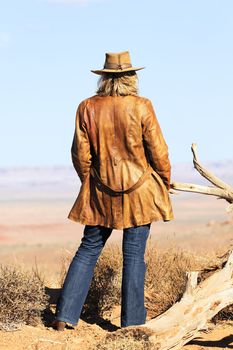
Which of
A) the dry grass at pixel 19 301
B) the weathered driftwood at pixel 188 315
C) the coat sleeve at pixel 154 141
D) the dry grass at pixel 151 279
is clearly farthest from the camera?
the dry grass at pixel 151 279

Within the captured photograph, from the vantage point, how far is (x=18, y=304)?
304 inches

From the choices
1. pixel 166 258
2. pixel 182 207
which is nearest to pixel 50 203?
pixel 182 207

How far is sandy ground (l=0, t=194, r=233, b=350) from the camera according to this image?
7402 mm

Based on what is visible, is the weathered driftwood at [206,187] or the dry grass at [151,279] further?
the dry grass at [151,279]

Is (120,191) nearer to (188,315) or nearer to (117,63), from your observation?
(117,63)

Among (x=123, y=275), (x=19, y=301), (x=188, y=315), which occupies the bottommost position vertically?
(x=19, y=301)

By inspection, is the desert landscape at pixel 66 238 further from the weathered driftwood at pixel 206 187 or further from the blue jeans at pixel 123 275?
the weathered driftwood at pixel 206 187

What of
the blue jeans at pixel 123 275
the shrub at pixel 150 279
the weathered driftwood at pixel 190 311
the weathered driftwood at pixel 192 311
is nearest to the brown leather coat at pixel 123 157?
the blue jeans at pixel 123 275

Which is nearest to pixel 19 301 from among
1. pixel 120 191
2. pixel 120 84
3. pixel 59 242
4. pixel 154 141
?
pixel 120 191

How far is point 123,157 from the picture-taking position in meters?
7.41

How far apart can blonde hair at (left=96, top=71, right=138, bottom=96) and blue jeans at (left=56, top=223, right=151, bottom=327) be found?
1135mm

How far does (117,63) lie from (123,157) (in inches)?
31.0

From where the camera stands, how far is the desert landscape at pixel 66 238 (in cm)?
748

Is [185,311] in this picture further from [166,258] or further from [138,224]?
[166,258]
